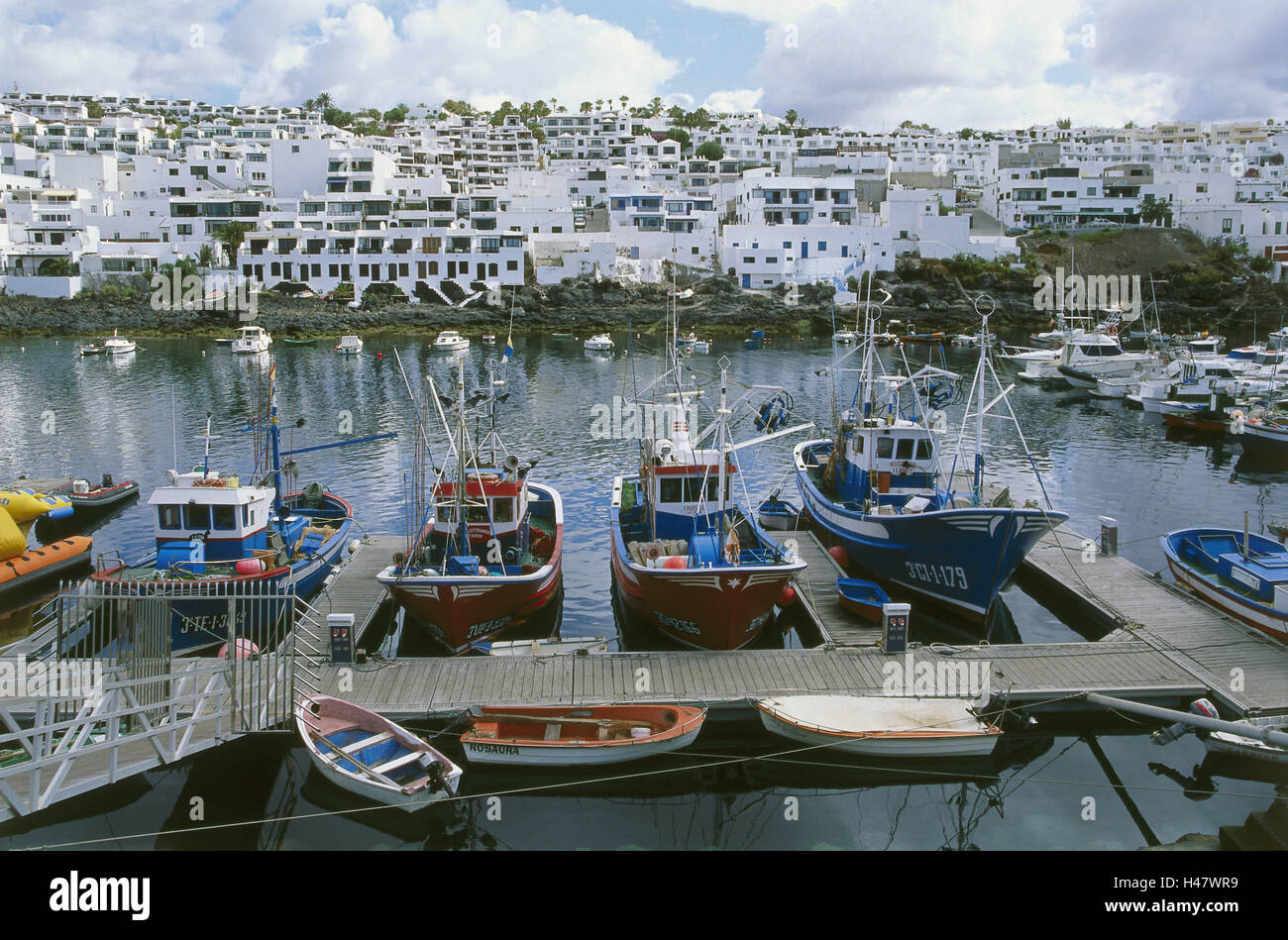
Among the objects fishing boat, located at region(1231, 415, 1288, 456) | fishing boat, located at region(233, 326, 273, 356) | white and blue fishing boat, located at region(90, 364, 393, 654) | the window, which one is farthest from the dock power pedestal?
fishing boat, located at region(233, 326, 273, 356)

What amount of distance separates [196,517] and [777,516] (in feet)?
46.9

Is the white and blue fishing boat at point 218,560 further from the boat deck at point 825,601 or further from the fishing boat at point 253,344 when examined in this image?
the fishing boat at point 253,344

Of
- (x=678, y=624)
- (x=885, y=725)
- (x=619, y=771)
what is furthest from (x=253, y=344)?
(x=885, y=725)

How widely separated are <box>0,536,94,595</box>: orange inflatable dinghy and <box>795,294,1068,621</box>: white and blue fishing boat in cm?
1785

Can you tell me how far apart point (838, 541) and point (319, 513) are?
42.7ft

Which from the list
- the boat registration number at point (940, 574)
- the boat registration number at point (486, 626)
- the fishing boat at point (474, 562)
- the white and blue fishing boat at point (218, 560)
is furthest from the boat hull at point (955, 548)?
the white and blue fishing boat at point (218, 560)

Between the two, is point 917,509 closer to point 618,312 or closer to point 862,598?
point 862,598

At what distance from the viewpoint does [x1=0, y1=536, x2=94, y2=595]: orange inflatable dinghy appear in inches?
826

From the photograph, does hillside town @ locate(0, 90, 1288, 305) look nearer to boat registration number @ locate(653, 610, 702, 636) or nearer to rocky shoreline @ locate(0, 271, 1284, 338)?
rocky shoreline @ locate(0, 271, 1284, 338)

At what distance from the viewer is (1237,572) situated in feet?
58.7

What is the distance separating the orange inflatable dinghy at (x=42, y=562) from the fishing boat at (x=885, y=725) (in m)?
16.9

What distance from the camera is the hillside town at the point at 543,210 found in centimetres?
8181

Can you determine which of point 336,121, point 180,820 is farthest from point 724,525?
point 336,121

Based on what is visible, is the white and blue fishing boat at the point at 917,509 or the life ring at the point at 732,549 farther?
the white and blue fishing boat at the point at 917,509
